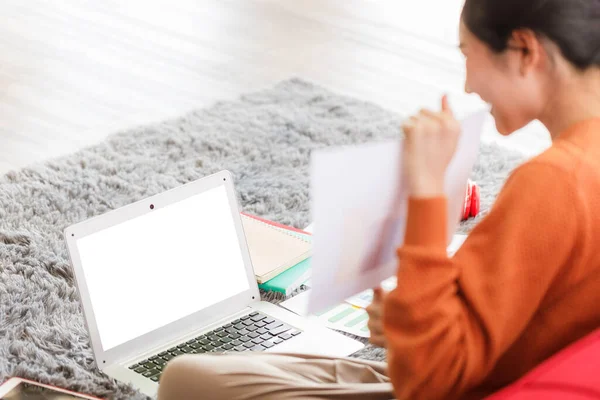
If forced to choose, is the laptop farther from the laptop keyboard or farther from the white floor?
the white floor

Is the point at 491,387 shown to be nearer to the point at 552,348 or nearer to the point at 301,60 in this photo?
the point at 552,348

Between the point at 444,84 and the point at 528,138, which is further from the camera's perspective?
the point at 444,84

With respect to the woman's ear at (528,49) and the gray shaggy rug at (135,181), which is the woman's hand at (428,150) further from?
the gray shaggy rug at (135,181)

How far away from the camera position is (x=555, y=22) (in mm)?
972

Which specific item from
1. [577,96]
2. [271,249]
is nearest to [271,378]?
[577,96]

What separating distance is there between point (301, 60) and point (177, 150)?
83 centimetres

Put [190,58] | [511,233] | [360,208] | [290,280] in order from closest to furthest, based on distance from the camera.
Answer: [511,233] < [360,208] < [290,280] < [190,58]

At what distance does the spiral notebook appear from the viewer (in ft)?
5.94

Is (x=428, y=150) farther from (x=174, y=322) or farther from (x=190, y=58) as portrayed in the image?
(x=190, y=58)

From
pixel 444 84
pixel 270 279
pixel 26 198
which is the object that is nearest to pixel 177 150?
pixel 26 198

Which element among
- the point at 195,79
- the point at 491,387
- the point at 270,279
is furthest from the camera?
the point at 195,79

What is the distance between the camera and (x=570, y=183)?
94 centimetres

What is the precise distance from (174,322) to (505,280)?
782 mm

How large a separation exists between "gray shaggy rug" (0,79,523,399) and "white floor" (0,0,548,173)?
0.14 meters
